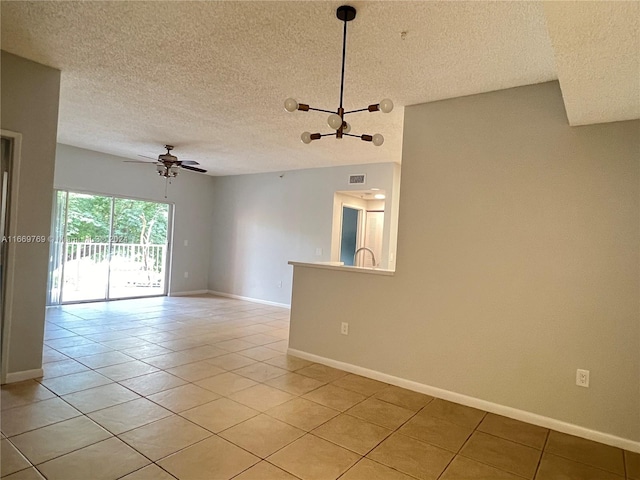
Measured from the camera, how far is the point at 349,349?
375 centimetres

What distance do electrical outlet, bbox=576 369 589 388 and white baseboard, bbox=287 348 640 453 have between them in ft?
0.99

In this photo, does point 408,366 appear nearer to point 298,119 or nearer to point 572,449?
point 572,449

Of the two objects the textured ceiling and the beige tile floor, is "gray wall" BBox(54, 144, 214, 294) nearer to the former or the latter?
the textured ceiling

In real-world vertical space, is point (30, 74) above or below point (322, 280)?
above

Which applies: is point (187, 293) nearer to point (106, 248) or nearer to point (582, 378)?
point (106, 248)

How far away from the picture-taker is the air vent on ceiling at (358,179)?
238 inches

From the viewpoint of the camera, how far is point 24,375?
119 inches

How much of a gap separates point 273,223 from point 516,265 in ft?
16.5

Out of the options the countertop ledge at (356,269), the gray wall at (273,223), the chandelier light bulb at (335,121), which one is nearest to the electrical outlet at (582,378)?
the countertop ledge at (356,269)

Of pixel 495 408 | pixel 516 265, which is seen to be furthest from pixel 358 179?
pixel 495 408

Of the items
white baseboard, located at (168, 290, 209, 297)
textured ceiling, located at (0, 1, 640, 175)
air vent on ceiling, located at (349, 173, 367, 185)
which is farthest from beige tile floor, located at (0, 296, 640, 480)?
white baseboard, located at (168, 290, 209, 297)

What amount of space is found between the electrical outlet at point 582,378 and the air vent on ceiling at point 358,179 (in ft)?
13.3

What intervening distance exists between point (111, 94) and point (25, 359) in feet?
8.14

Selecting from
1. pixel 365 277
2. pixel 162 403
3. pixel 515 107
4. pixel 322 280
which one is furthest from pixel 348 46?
pixel 162 403
